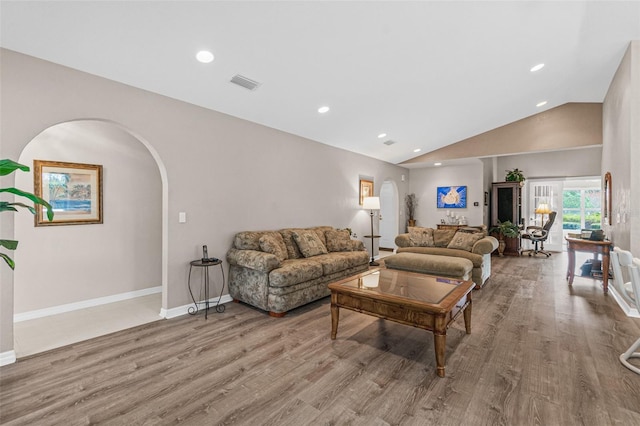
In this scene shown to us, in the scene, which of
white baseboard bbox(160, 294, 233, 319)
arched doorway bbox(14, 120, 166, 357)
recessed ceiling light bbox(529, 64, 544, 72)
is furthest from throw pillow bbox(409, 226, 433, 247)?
arched doorway bbox(14, 120, 166, 357)

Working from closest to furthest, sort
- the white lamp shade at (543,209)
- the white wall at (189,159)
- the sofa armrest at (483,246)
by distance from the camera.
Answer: the white wall at (189,159) → the sofa armrest at (483,246) → the white lamp shade at (543,209)

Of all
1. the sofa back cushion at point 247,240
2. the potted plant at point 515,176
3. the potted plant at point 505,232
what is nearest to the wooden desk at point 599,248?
the potted plant at point 505,232

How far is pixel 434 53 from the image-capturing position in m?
3.47

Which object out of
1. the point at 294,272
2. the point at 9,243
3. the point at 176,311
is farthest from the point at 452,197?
the point at 9,243

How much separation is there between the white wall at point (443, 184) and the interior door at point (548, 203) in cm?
200

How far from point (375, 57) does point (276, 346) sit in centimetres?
323

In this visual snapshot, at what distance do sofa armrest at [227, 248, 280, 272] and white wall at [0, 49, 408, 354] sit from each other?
0.84 ft

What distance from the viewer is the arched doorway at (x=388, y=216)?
340 inches

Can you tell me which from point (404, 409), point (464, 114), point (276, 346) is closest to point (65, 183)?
point (276, 346)

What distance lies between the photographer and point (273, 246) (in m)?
3.95

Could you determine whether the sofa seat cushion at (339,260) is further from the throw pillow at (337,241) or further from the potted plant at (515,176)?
the potted plant at (515,176)

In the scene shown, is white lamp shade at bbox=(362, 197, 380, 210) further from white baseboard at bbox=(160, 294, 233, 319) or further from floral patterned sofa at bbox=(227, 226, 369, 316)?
white baseboard at bbox=(160, 294, 233, 319)

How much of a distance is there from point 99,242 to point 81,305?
81 cm

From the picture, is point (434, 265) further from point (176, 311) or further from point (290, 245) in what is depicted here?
point (176, 311)
